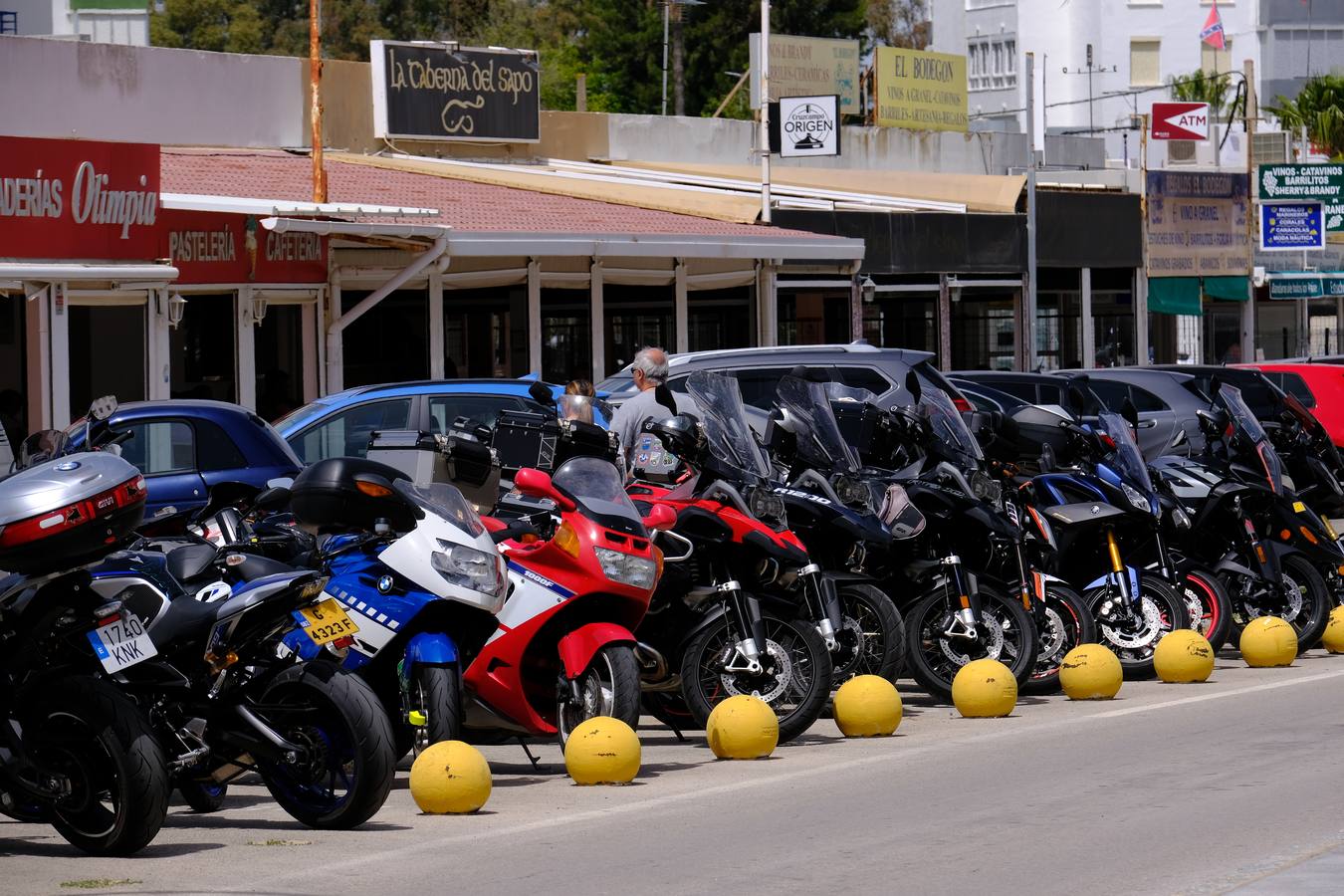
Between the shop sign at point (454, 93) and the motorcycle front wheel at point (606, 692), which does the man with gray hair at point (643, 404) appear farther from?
the shop sign at point (454, 93)

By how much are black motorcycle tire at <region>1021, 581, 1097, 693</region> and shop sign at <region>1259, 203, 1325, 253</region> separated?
32.7 meters

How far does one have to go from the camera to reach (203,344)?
22125 millimetres

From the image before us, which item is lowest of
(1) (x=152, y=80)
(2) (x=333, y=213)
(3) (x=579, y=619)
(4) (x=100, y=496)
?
(3) (x=579, y=619)

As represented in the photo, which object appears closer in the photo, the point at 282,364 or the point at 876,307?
the point at 282,364

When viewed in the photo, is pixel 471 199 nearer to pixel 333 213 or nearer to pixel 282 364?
pixel 282 364

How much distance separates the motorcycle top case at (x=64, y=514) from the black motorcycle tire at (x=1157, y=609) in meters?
6.89

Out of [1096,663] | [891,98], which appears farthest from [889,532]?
A: [891,98]

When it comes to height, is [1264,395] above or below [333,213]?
below

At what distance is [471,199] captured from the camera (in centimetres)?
2628

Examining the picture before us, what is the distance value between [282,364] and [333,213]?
3.39m

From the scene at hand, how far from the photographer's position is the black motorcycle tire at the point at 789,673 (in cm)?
990

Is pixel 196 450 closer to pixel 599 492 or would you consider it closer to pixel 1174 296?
pixel 599 492

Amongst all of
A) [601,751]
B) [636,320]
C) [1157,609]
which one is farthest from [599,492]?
[636,320]

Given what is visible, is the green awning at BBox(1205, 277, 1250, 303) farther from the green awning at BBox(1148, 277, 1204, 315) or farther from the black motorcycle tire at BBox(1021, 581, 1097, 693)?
the black motorcycle tire at BBox(1021, 581, 1097, 693)
